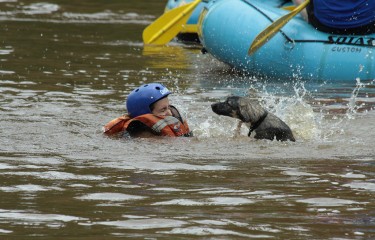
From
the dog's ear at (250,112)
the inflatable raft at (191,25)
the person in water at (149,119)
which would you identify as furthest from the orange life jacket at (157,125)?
the inflatable raft at (191,25)

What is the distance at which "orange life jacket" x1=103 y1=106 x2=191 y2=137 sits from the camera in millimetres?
8141

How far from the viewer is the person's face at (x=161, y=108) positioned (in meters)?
8.34

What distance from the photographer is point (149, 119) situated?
321 inches

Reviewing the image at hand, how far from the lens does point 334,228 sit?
201 inches

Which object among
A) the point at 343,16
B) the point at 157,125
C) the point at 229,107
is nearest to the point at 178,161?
the point at 157,125

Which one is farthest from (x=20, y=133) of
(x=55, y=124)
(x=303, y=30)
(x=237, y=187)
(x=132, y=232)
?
(x=303, y=30)

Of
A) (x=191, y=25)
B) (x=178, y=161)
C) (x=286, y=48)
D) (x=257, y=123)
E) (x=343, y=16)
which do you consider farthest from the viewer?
(x=191, y=25)

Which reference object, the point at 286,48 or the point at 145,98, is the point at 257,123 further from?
the point at 286,48

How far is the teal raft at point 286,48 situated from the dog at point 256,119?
4007mm

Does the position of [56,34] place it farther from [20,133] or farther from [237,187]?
[237,187]

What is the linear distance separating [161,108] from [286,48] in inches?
167

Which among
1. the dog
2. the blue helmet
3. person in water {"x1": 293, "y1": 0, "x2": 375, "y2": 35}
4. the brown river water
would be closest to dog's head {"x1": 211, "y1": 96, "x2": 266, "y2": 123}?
the dog

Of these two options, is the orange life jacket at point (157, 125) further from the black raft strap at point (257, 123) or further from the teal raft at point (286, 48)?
the teal raft at point (286, 48)

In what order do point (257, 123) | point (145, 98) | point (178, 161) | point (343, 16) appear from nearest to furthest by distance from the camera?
1. point (178, 161)
2. point (257, 123)
3. point (145, 98)
4. point (343, 16)
